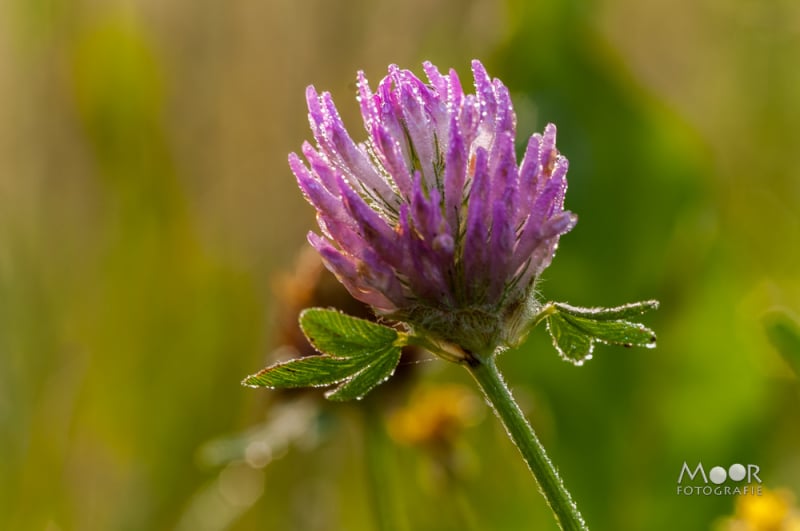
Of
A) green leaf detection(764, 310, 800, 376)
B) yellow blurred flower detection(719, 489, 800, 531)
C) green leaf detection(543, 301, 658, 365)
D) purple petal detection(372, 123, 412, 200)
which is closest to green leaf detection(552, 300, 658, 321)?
green leaf detection(543, 301, 658, 365)

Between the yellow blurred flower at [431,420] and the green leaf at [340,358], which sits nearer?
the green leaf at [340,358]

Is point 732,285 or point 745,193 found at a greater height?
point 745,193

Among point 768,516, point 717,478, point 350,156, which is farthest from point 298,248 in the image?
point 350,156

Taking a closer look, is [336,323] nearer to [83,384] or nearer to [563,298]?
[563,298]

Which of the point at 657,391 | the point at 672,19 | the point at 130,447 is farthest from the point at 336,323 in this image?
the point at 672,19

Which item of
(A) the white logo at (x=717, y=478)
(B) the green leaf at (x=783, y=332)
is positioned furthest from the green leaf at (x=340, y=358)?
(A) the white logo at (x=717, y=478)

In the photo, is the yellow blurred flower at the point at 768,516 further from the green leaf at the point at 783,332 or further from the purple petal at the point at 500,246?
the purple petal at the point at 500,246

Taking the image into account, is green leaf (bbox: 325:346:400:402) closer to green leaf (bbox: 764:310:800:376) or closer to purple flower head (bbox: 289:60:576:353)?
purple flower head (bbox: 289:60:576:353)
